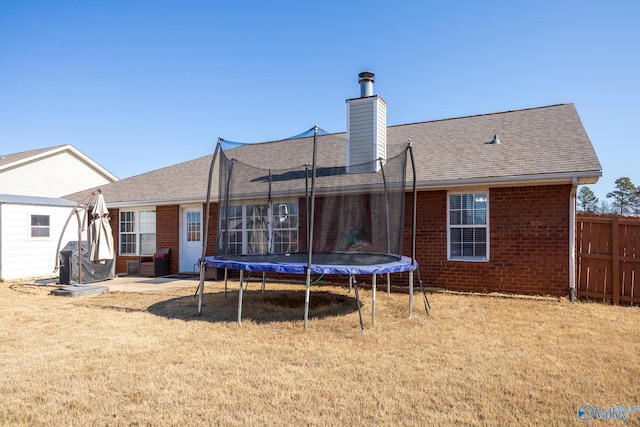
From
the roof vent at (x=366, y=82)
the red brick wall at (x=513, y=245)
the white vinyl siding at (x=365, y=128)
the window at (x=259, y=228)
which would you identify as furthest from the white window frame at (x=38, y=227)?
the red brick wall at (x=513, y=245)

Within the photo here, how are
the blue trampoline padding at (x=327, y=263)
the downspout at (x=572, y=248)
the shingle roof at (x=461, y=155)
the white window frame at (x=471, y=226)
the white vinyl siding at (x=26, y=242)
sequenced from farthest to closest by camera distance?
the white vinyl siding at (x=26, y=242) → the white window frame at (x=471, y=226) → the shingle roof at (x=461, y=155) → the downspout at (x=572, y=248) → the blue trampoline padding at (x=327, y=263)

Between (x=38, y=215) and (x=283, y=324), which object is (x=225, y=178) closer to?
(x=283, y=324)

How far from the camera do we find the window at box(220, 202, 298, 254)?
24.4ft

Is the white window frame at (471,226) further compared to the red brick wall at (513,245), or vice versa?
the white window frame at (471,226)

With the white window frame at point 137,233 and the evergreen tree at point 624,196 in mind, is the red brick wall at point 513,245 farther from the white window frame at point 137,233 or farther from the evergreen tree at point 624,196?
the evergreen tree at point 624,196

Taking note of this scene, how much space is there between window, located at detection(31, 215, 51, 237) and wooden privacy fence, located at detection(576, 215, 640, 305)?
14.8m

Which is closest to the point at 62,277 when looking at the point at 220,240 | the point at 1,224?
the point at 1,224

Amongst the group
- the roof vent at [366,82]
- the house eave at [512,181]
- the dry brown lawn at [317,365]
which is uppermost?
the roof vent at [366,82]

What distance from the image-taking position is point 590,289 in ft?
25.6

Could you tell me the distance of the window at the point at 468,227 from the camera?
8586mm

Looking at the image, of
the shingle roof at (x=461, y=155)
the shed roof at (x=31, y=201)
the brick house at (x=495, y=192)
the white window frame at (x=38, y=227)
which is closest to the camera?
the brick house at (x=495, y=192)

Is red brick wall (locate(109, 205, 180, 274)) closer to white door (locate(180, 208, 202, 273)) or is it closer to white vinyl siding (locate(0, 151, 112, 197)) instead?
white door (locate(180, 208, 202, 273))

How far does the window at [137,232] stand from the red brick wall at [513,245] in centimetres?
858

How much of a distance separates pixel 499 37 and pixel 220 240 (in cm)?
709
